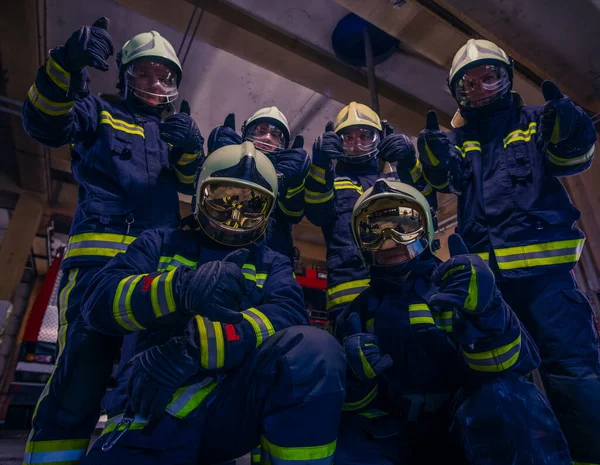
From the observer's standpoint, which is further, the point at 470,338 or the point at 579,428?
the point at 579,428

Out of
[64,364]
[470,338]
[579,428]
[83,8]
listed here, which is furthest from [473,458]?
[83,8]

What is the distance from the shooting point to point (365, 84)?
192 inches

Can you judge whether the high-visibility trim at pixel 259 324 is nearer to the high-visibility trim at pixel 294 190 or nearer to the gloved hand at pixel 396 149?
the high-visibility trim at pixel 294 190

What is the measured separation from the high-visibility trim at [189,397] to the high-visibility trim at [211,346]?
130 millimetres

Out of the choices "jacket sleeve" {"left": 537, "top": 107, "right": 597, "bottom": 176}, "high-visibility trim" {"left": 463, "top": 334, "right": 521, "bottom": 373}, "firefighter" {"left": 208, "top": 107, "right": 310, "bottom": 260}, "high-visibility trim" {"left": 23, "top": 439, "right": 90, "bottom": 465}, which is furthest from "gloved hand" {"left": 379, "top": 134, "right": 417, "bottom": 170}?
"high-visibility trim" {"left": 23, "top": 439, "right": 90, "bottom": 465}

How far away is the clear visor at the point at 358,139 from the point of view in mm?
3207

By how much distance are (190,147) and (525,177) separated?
6.99ft

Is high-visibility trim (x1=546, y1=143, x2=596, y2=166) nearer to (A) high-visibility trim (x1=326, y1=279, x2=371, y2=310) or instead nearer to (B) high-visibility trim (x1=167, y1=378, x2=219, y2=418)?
(A) high-visibility trim (x1=326, y1=279, x2=371, y2=310)

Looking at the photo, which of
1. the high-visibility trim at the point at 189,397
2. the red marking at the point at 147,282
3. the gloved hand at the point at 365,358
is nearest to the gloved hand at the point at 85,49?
the red marking at the point at 147,282

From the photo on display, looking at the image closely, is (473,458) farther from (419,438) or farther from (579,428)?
(579,428)

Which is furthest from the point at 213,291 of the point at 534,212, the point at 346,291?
the point at 534,212

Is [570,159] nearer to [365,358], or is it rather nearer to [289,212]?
[365,358]

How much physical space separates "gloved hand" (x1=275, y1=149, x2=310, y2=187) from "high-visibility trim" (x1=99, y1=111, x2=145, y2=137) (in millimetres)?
961

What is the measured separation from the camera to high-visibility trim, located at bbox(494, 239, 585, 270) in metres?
1.99
